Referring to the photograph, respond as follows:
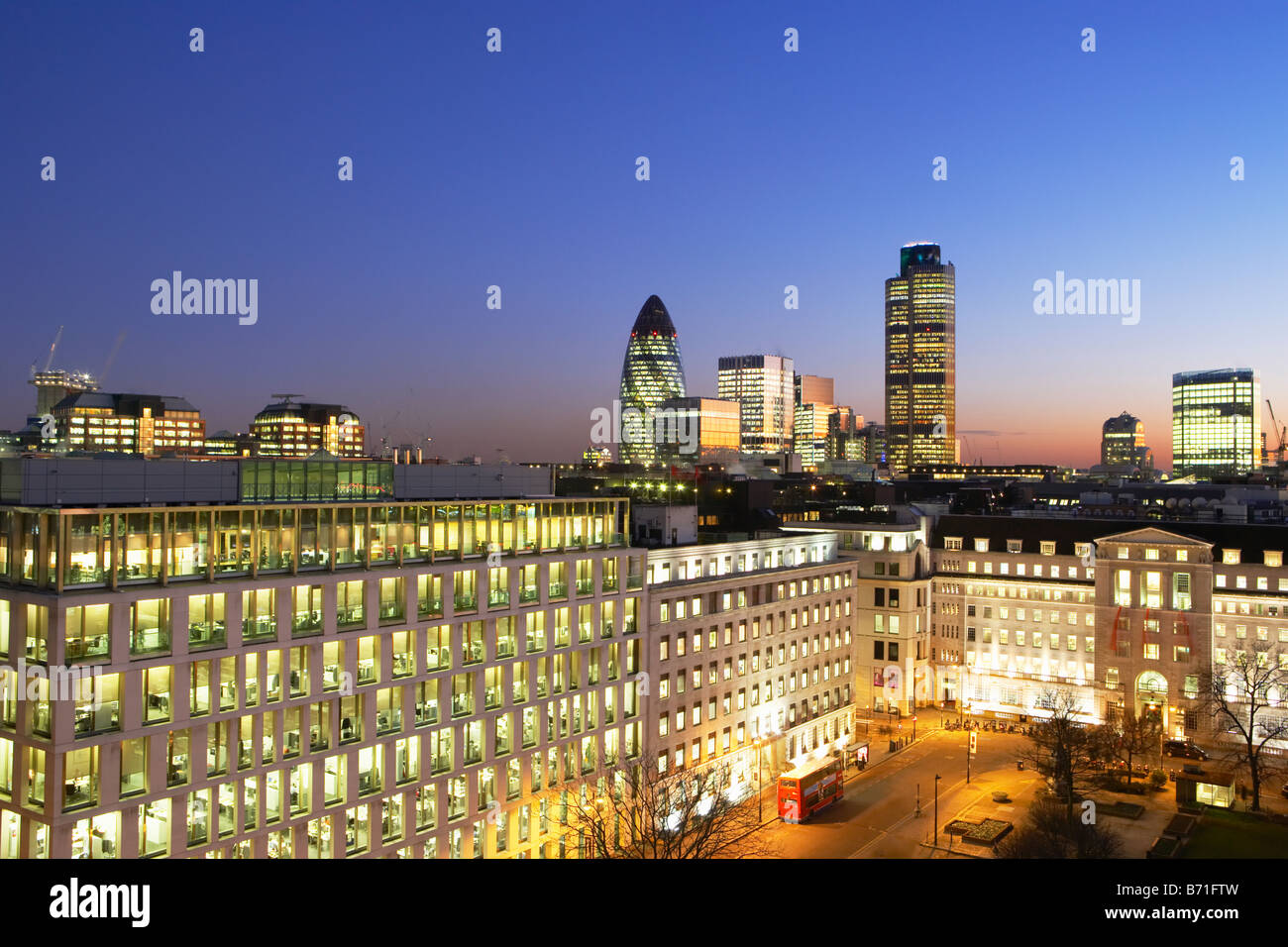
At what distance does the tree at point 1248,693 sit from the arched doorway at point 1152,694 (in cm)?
421

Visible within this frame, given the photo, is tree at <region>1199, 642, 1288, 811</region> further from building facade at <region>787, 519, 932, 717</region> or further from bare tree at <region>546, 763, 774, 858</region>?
bare tree at <region>546, 763, 774, 858</region>

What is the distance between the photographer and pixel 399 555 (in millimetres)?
50094

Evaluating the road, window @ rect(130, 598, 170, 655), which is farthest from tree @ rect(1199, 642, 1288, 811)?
window @ rect(130, 598, 170, 655)

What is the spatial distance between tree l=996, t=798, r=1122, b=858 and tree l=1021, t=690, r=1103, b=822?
1.61m

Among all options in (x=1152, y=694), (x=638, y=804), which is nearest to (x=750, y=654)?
(x=638, y=804)

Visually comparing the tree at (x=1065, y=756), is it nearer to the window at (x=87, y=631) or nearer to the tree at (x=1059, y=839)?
the tree at (x=1059, y=839)

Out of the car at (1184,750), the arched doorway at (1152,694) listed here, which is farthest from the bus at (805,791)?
the arched doorway at (1152,694)

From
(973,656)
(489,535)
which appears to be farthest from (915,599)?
(489,535)

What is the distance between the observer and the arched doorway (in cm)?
9182

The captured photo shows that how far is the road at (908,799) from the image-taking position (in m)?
63.5

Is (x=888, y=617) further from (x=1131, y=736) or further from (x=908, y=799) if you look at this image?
(x=908, y=799)
